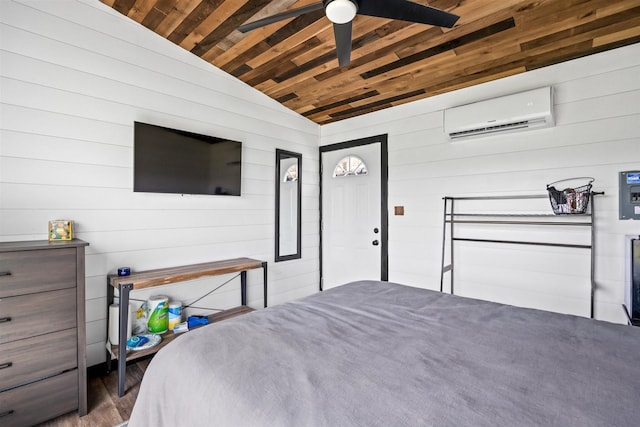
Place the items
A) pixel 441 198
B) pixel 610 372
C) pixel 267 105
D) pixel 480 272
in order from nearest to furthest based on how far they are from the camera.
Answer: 1. pixel 610 372
2. pixel 480 272
3. pixel 441 198
4. pixel 267 105

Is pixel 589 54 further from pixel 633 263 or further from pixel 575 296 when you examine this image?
pixel 575 296

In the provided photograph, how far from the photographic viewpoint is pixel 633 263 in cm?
209

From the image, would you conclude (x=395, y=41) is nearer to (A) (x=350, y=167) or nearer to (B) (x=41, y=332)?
(A) (x=350, y=167)

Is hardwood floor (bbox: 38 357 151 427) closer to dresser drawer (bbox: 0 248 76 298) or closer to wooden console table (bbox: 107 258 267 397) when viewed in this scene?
wooden console table (bbox: 107 258 267 397)

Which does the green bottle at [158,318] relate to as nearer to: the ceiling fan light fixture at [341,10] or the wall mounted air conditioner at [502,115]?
the ceiling fan light fixture at [341,10]

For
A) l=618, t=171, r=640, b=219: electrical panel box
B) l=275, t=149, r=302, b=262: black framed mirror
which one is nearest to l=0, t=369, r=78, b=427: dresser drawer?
l=275, t=149, r=302, b=262: black framed mirror

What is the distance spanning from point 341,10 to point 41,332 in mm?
2426

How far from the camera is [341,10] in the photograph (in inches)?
60.5

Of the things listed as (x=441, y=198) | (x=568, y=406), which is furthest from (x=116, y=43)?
(x=568, y=406)

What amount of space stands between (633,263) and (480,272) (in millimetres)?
1069

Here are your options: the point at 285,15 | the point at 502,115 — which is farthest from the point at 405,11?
the point at 502,115

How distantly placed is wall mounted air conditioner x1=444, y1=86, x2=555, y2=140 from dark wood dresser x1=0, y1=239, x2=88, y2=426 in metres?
3.16

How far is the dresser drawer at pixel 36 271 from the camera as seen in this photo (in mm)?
1689

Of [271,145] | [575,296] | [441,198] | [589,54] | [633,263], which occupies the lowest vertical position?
[575,296]
